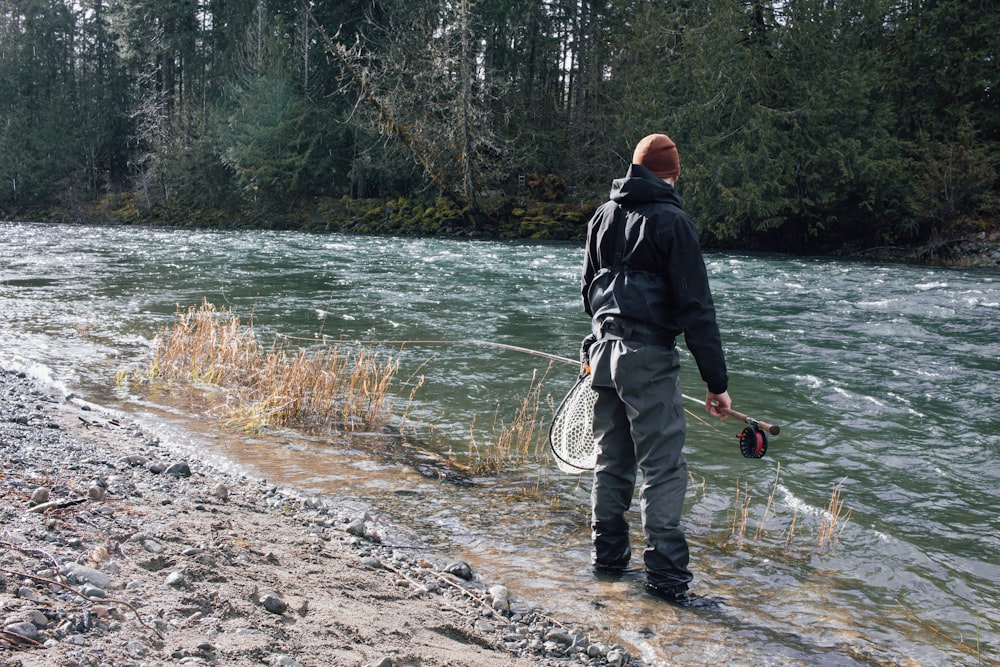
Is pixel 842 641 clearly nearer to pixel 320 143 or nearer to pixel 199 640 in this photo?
pixel 199 640

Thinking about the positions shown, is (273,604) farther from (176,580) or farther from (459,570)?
(459,570)

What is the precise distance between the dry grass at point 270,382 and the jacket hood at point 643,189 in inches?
155

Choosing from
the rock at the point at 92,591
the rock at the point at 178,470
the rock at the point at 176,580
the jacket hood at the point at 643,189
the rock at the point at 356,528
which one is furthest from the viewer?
the rock at the point at 178,470

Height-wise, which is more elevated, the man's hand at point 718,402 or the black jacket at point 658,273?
the black jacket at point 658,273

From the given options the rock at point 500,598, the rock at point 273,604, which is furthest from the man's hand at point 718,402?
the rock at point 273,604

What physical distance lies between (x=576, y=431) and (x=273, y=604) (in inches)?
89.5

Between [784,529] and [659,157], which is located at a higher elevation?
[659,157]

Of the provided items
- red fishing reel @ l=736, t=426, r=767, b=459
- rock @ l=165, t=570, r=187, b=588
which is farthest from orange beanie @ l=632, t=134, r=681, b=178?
rock @ l=165, t=570, r=187, b=588

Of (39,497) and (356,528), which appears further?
(356,528)

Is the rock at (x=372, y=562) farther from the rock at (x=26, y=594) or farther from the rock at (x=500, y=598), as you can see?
the rock at (x=26, y=594)

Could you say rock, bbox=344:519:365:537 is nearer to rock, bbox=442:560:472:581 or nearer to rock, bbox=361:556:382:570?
rock, bbox=361:556:382:570

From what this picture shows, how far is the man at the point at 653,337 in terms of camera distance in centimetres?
408

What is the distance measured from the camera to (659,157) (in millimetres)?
4273

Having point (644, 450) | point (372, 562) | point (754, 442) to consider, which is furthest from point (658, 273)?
point (372, 562)
